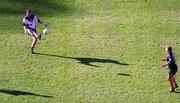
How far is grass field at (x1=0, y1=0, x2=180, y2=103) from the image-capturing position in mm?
20500

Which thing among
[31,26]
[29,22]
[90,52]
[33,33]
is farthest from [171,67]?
[29,22]

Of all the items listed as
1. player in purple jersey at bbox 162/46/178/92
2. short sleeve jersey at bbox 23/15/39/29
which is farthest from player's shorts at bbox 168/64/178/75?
short sleeve jersey at bbox 23/15/39/29

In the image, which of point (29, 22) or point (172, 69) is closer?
point (172, 69)

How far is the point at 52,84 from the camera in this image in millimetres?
21000

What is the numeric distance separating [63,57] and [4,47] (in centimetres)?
273

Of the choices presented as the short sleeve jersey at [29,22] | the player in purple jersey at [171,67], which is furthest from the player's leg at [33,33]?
the player in purple jersey at [171,67]

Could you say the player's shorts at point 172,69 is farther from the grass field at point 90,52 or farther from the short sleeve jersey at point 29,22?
the short sleeve jersey at point 29,22

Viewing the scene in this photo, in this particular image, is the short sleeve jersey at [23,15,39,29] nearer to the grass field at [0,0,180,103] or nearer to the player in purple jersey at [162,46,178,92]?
the grass field at [0,0,180,103]

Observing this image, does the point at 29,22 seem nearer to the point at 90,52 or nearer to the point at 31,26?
the point at 31,26

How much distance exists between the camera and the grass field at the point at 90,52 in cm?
2050

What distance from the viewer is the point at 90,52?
23125 millimetres

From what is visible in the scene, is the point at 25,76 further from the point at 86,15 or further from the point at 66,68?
the point at 86,15

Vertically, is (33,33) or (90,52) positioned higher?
(33,33)

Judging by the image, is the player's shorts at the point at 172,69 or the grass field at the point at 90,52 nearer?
the player's shorts at the point at 172,69
